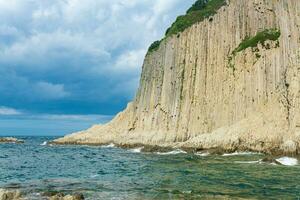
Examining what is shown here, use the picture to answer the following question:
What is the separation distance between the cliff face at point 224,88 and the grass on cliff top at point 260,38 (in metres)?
0.54

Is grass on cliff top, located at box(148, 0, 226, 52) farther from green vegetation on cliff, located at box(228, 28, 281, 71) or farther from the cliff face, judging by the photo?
green vegetation on cliff, located at box(228, 28, 281, 71)

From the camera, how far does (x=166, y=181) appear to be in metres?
38.8

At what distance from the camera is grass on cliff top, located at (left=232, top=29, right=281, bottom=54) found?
3243 inches

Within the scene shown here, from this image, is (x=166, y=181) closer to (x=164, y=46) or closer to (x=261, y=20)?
(x=261, y=20)

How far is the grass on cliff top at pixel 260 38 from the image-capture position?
82.4 meters

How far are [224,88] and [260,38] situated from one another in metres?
10.0

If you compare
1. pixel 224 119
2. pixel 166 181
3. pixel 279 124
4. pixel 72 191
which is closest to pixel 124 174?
pixel 166 181

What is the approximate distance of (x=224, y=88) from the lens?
3388 inches

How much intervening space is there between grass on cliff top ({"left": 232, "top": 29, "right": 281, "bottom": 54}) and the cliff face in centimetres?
54

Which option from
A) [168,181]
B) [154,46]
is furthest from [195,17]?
[168,181]

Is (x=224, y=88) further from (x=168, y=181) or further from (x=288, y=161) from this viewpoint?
(x=168, y=181)

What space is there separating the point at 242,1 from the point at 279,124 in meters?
34.6

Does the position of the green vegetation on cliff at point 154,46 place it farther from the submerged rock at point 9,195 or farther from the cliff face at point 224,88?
the submerged rock at point 9,195

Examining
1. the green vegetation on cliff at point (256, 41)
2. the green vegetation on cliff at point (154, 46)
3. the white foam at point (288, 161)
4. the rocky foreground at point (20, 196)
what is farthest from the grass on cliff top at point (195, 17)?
the rocky foreground at point (20, 196)
